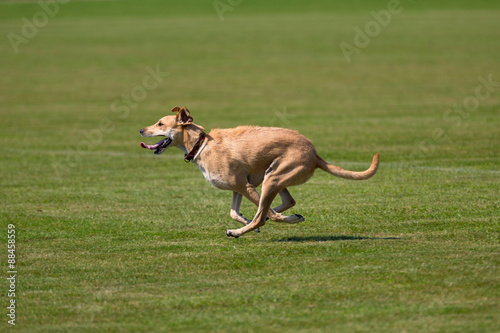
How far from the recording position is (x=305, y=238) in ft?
37.2

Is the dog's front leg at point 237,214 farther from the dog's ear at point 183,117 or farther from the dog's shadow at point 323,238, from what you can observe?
the dog's ear at point 183,117

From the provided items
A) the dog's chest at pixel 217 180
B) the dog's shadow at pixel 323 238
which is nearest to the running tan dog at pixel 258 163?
the dog's chest at pixel 217 180

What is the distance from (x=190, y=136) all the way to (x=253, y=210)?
255cm

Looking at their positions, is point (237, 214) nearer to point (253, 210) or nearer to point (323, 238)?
point (323, 238)

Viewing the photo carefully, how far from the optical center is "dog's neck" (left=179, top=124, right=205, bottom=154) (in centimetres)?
1173

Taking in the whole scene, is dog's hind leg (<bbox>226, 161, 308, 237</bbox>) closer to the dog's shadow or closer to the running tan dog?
the running tan dog

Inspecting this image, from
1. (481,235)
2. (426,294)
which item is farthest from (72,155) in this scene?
(426,294)

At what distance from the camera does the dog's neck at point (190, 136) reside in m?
11.7

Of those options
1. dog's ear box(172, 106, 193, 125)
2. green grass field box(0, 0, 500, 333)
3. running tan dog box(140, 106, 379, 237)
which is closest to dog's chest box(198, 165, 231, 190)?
running tan dog box(140, 106, 379, 237)

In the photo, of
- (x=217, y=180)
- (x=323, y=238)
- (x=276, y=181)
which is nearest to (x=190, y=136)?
(x=217, y=180)

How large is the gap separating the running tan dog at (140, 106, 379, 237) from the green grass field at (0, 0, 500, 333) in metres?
0.59

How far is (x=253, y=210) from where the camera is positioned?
13.8 meters

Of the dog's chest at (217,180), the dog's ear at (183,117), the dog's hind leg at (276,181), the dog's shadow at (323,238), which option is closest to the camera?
the dog's hind leg at (276,181)

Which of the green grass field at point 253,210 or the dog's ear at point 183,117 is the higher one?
the dog's ear at point 183,117
